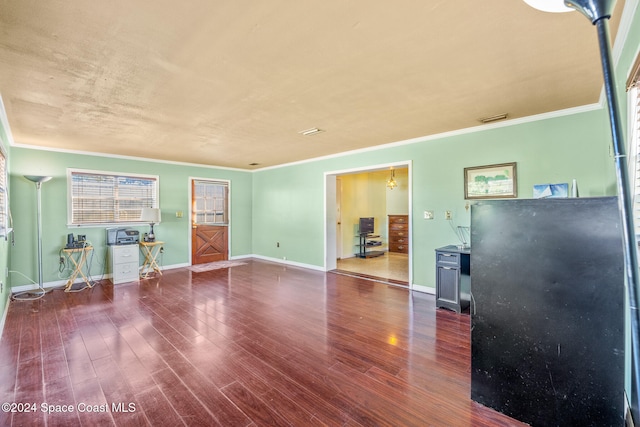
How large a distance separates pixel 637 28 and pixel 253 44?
229cm

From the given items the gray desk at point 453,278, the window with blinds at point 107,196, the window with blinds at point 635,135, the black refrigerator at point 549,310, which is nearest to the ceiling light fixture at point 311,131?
the gray desk at point 453,278

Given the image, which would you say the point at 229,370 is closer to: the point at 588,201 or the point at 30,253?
the point at 588,201

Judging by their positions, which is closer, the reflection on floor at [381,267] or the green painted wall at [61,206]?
the green painted wall at [61,206]

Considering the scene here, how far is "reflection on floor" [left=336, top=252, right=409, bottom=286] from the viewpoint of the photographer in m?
5.58

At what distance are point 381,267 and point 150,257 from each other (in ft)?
16.7

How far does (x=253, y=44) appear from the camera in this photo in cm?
199

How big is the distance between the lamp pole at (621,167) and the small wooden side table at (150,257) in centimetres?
660

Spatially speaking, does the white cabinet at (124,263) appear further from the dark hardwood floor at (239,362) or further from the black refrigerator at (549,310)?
the black refrigerator at (549,310)

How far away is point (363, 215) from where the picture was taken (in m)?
8.51

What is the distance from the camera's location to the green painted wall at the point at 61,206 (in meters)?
4.77

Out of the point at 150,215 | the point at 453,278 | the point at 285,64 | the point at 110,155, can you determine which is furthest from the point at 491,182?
the point at 110,155

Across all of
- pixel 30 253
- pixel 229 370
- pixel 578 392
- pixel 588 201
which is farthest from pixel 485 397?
pixel 30 253

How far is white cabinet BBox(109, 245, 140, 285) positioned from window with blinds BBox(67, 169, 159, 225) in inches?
29.7

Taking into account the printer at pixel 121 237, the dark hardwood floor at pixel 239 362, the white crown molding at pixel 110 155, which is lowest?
the dark hardwood floor at pixel 239 362
